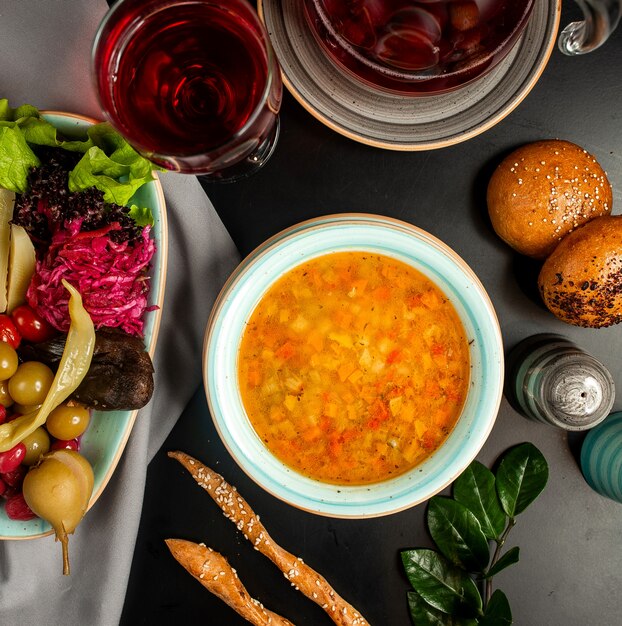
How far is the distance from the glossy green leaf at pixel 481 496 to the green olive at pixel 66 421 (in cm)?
104

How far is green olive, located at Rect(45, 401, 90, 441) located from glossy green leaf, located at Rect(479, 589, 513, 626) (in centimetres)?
124

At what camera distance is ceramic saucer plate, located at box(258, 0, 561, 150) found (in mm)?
1556

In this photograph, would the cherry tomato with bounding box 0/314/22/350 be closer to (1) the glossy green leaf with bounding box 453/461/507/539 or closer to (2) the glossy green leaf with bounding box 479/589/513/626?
(1) the glossy green leaf with bounding box 453/461/507/539

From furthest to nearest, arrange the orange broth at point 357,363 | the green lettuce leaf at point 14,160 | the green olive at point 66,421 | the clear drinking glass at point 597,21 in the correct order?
the orange broth at point 357,363, the green olive at point 66,421, the green lettuce leaf at point 14,160, the clear drinking glass at point 597,21

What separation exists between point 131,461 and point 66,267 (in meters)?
0.57

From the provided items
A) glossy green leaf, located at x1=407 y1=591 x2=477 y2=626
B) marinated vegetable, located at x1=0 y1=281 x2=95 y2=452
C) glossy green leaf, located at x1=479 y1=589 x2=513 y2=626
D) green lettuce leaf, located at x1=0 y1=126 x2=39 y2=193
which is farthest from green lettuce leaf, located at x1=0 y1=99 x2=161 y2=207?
glossy green leaf, located at x1=479 y1=589 x2=513 y2=626

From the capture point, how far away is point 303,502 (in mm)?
1722

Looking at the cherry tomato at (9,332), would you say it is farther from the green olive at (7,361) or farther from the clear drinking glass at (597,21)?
the clear drinking glass at (597,21)

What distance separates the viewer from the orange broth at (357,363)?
1.73 metres

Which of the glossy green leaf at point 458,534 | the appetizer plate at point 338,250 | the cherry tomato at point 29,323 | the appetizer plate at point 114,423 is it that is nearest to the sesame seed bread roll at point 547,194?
the appetizer plate at point 338,250

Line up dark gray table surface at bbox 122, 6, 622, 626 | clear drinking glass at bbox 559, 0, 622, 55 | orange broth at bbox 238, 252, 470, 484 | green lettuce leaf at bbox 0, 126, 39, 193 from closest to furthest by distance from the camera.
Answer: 1. clear drinking glass at bbox 559, 0, 622, 55
2. green lettuce leaf at bbox 0, 126, 39, 193
3. orange broth at bbox 238, 252, 470, 484
4. dark gray table surface at bbox 122, 6, 622, 626

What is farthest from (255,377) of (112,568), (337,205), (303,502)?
(112,568)

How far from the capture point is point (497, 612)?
189 centimetres

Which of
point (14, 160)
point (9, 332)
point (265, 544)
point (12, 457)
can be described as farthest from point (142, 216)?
point (265, 544)
